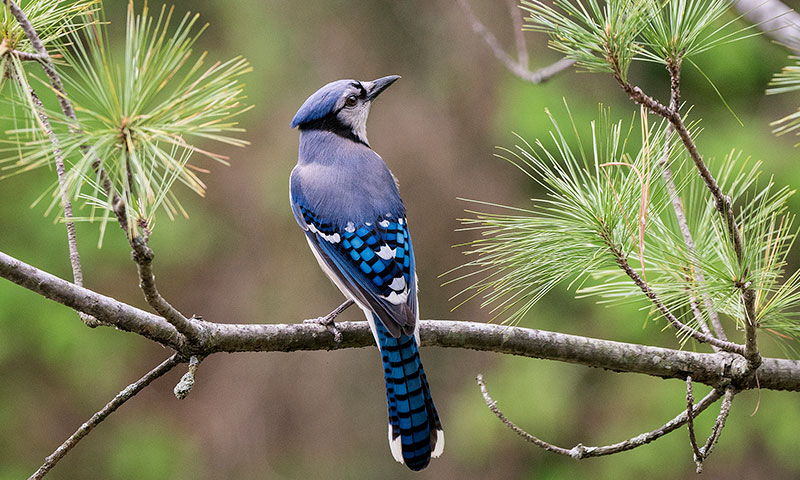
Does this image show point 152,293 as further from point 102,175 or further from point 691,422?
point 691,422

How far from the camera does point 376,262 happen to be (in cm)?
232

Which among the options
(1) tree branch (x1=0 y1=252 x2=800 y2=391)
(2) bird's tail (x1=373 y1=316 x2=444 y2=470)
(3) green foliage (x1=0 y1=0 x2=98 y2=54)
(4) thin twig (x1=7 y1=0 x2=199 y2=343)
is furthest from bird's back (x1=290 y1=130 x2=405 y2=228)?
(4) thin twig (x1=7 y1=0 x2=199 y2=343)

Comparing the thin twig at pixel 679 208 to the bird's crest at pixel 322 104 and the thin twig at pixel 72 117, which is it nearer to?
the thin twig at pixel 72 117

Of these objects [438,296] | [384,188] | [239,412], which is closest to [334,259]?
[384,188]

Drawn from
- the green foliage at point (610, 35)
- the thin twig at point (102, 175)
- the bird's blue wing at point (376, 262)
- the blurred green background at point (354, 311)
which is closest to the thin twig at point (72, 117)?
the thin twig at point (102, 175)

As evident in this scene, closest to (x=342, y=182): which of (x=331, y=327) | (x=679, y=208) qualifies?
(x=331, y=327)

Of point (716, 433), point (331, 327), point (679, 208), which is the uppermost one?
point (679, 208)

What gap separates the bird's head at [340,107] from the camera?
276 centimetres

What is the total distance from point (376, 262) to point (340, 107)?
702 millimetres

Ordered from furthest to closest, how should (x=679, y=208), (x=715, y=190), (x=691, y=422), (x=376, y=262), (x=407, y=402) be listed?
(x=376, y=262)
(x=407, y=402)
(x=679, y=208)
(x=691, y=422)
(x=715, y=190)

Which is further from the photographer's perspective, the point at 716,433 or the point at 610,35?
the point at 716,433

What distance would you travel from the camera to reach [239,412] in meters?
4.36

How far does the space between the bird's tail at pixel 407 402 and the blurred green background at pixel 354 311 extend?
6.52ft

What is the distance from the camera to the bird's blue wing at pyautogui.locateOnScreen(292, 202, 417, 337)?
2111 millimetres
